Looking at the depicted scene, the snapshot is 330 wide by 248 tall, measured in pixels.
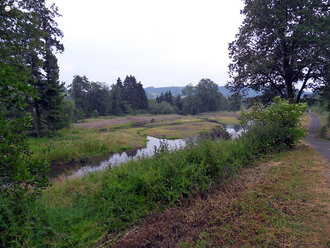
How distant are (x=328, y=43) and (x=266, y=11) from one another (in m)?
4.10

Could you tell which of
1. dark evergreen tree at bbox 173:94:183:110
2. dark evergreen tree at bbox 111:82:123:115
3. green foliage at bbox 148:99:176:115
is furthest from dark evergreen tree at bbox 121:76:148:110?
dark evergreen tree at bbox 173:94:183:110

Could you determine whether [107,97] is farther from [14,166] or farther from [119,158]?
[14,166]

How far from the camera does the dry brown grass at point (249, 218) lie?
2725 mm

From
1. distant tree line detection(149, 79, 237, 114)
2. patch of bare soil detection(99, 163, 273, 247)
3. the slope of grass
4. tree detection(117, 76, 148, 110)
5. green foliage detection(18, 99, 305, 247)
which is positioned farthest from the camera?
distant tree line detection(149, 79, 237, 114)

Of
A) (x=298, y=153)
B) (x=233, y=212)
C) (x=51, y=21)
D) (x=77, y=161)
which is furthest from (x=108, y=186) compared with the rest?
(x=51, y=21)

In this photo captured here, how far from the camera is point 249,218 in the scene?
3189mm

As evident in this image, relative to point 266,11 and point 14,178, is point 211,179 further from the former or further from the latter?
point 266,11

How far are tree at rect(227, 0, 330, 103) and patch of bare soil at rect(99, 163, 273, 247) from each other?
804cm

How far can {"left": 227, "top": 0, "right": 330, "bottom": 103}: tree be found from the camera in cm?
1026

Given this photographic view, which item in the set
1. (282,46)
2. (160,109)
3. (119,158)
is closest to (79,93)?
(160,109)

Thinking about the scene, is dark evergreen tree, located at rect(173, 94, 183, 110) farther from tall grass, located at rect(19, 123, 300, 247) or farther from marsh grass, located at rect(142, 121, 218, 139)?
tall grass, located at rect(19, 123, 300, 247)

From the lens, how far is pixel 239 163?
19.7 ft

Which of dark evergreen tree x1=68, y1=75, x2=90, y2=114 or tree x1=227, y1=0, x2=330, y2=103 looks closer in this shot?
tree x1=227, y1=0, x2=330, y2=103

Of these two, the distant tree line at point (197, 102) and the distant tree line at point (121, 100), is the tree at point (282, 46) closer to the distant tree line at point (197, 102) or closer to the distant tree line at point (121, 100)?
the distant tree line at point (121, 100)
